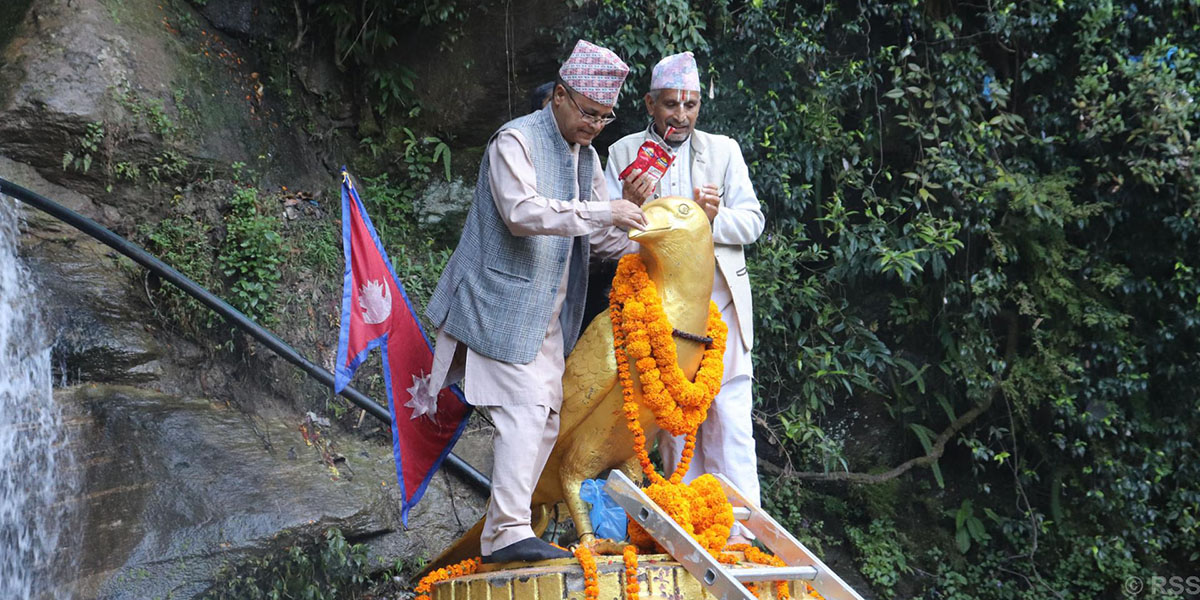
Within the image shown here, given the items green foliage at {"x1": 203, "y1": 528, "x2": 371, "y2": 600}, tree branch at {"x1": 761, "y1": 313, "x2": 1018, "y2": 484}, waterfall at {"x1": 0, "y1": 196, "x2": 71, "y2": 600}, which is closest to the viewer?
waterfall at {"x1": 0, "y1": 196, "x2": 71, "y2": 600}

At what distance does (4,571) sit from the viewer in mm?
5281

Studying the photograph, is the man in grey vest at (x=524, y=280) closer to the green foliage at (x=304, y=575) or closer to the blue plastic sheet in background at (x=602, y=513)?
the blue plastic sheet in background at (x=602, y=513)

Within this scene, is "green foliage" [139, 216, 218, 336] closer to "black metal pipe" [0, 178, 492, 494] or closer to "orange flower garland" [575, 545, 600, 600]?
"black metal pipe" [0, 178, 492, 494]

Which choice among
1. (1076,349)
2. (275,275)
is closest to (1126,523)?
(1076,349)

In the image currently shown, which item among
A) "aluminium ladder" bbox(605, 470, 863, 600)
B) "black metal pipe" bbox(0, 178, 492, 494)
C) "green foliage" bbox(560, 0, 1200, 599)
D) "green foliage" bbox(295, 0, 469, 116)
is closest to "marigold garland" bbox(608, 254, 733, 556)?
"aluminium ladder" bbox(605, 470, 863, 600)

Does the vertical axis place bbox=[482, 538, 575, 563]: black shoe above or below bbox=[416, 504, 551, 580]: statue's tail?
above

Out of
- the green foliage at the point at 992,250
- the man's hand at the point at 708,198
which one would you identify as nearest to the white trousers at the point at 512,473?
the man's hand at the point at 708,198

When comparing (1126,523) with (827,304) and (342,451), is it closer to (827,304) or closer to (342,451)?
(827,304)

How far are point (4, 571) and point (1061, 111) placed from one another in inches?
283

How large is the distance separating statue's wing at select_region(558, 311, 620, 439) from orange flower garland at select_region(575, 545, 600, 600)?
0.61 meters

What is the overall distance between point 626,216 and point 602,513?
1205 millimetres

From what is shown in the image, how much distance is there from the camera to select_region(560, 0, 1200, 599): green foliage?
720cm

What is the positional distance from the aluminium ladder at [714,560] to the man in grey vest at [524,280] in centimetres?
31

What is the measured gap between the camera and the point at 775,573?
3.70m
